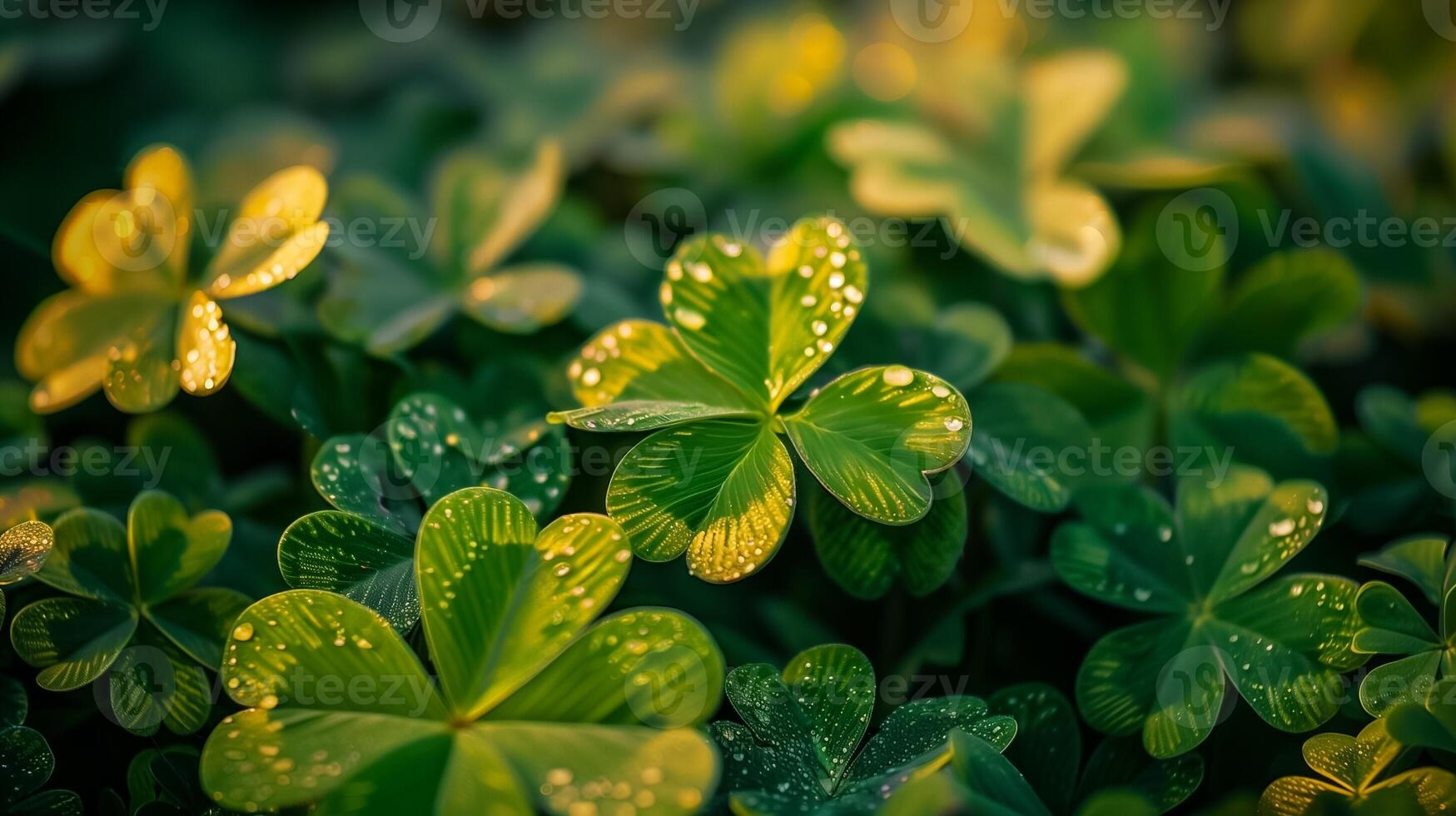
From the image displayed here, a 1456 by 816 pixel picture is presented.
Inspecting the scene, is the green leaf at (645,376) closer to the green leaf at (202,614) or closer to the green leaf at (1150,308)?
the green leaf at (202,614)

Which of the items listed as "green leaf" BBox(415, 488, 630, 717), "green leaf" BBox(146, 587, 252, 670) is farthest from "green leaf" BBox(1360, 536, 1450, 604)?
"green leaf" BBox(146, 587, 252, 670)

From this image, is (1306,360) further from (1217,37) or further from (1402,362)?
(1217,37)

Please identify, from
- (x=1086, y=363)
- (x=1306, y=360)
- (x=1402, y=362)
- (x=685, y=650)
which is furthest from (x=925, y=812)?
(x=1402, y=362)

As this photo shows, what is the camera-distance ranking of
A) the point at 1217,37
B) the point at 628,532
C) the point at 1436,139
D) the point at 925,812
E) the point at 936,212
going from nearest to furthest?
1. the point at 925,812
2. the point at 628,532
3. the point at 936,212
4. the point at 1436,139
5. the point at 1217,37

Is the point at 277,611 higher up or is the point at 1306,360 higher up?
the point at 277,611

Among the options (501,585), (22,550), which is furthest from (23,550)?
(501,585)

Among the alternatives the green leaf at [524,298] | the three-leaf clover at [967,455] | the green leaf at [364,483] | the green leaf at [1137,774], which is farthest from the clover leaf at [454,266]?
the green leaf at [1137,774]

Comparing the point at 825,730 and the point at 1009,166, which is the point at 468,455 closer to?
the point at 825,730
